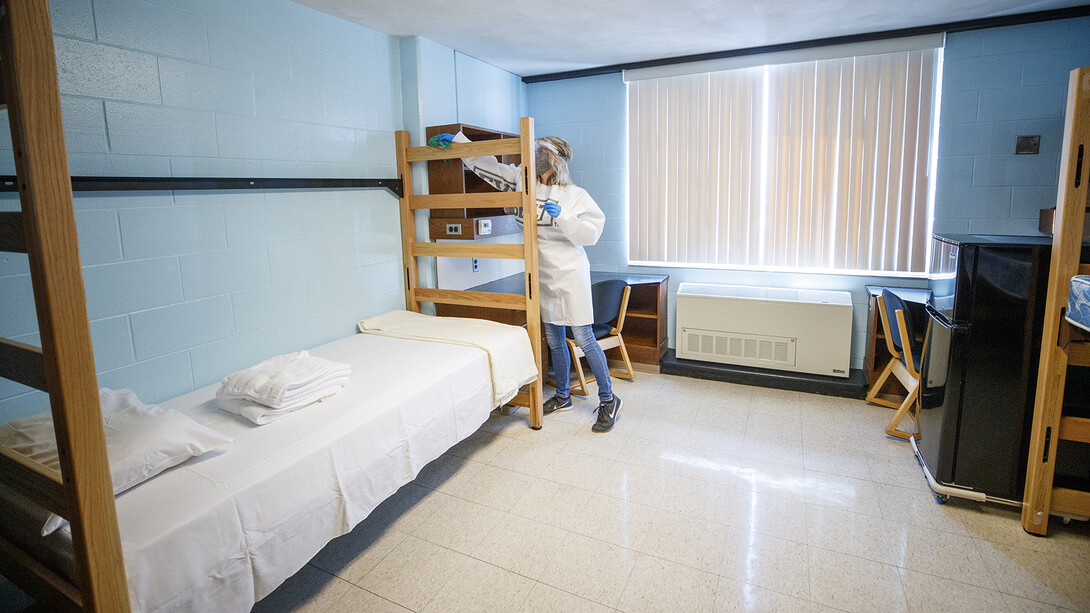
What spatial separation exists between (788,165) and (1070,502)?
2.55 metres

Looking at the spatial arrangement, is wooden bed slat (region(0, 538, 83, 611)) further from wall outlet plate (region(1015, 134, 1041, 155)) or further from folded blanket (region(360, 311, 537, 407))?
wall outlet plate (region(1015, 134, 1041, 155))

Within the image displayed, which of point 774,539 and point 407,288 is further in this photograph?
point 407,288

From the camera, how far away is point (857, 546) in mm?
2139

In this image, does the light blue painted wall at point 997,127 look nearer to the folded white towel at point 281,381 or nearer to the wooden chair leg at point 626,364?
the wooden chair leg at point 626,364

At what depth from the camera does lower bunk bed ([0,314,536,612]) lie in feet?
4.46

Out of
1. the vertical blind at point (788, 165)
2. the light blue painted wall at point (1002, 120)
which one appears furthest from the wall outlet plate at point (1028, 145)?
the vertical blind at point (788, 165)

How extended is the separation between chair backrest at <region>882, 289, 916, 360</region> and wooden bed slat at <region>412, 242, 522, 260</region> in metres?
2.00

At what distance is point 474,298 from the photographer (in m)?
3.25

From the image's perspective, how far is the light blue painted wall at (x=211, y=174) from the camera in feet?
6.27

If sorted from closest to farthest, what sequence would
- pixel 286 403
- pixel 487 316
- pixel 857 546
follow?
1. pixel 286 403
2. pixel 857 546
3. pixel 487 316

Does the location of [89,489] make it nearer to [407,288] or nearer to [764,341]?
[407,288]

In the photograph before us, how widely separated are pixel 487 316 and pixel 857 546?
2205 mm

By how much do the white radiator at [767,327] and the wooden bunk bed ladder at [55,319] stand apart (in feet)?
11.7

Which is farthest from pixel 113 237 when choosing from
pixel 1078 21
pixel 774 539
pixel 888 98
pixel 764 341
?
pixel 1078 21
